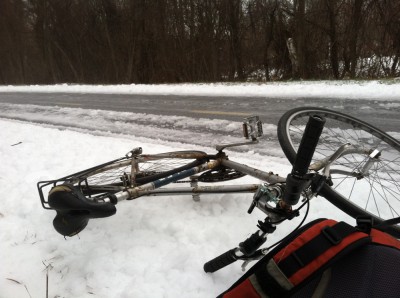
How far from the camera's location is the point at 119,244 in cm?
235

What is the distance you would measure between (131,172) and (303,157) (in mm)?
1825

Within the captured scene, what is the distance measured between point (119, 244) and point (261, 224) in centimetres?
131

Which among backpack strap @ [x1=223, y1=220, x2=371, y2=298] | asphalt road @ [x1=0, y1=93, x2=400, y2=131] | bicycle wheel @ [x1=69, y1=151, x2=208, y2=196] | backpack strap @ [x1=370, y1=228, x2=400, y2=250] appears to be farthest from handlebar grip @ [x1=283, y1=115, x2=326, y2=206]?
asphalt road @ [x1=0, y1=93, x2=400, y2=131]

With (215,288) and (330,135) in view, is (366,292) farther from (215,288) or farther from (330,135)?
(330,135)

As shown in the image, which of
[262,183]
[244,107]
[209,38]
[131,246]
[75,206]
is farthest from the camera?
[209,38]

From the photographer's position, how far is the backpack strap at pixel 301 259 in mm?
1134

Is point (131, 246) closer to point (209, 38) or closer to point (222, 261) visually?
point (222, 261)

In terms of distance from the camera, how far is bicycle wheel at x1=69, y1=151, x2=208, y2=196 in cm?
258

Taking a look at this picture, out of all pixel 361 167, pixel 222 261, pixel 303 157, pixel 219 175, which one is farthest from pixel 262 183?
pixel 303 157

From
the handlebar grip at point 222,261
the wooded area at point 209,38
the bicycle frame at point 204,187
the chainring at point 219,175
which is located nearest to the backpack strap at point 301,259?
the handlebar grip at point 222,261

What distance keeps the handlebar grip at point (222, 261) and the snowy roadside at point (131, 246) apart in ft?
0.38

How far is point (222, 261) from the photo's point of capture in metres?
1.75

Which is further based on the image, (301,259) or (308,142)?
(301,259)

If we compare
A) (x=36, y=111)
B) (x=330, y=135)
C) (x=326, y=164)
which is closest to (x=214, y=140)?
(x=330, y=135)
